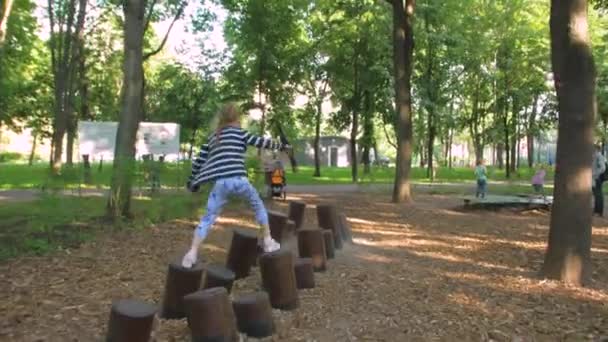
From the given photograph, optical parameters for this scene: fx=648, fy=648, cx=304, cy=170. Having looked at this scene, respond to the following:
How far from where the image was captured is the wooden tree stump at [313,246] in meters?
7.47

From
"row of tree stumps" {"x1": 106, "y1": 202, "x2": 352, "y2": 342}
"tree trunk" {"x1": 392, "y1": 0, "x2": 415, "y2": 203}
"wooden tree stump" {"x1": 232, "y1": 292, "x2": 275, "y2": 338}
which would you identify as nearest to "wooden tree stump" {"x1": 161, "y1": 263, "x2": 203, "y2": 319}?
"row of tree stumps" {"x1": 106, "y1": 202, "x2": 352, "y2": 342}

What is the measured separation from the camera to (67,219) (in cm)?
1056

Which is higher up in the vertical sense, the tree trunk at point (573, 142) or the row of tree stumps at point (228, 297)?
the tree trunk at point (573, 142)

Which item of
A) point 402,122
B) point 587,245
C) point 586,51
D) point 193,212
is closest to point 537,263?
point 587,245

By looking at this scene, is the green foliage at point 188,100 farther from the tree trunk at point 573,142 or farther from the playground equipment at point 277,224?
the tree trunk at point 573,142

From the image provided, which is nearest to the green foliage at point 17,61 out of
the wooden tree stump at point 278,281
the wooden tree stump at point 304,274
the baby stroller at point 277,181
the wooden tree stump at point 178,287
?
the baby stroller at point 277,181

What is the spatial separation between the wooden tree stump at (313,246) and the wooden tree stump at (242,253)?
0.64 meters

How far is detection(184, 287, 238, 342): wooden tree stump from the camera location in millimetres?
4742

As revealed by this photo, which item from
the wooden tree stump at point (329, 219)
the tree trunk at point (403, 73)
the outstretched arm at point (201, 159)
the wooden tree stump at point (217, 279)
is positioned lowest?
the wooden tree stump at point (217, 279)

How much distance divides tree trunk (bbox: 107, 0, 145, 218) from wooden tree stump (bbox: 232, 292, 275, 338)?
654 cm

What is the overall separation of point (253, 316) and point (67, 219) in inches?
253

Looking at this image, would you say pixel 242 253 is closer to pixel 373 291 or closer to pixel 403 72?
pixel 373 291

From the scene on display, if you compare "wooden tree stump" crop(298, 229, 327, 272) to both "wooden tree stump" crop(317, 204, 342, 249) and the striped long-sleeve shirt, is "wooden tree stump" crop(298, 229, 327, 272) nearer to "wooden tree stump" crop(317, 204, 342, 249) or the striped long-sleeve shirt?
the striped long-sleeve shirt

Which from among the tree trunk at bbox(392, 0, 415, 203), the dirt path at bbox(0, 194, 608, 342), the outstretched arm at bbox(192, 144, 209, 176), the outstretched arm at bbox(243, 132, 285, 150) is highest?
the tree trunk at bbox(392, 0, 415, 203)
